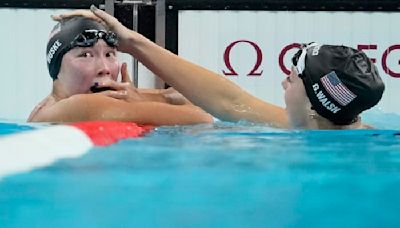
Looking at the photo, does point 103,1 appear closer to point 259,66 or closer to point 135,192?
point 259,66

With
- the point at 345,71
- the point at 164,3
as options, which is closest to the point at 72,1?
the point at 164,3

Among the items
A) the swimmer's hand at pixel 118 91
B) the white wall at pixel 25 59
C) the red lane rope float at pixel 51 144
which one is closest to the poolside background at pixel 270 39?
the white wall at pixel 25 59

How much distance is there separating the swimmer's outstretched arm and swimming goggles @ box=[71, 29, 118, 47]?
71 millimetres

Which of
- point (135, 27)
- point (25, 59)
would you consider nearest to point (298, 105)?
point (135, 27)

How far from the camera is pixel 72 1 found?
16.9ft

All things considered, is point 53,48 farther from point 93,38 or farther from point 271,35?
point 271,35

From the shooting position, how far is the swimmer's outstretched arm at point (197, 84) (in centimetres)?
316

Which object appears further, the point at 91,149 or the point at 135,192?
the point at 91,149

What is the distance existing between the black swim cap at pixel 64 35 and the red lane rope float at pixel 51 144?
→ 39.8 inches

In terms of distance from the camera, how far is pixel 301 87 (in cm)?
290

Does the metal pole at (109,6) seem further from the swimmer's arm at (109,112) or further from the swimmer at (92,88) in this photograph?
the swimmer's arm at (109,112)

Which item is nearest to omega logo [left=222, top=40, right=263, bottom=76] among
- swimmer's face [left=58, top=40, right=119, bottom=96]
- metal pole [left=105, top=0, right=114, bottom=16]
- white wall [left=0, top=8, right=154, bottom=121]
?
white wall [left=0, top=8, right=154, bottom=121]

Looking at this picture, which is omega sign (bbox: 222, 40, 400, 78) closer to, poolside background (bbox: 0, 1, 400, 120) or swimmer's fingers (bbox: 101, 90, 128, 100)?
poolside background (bbox: 0, 1, 400, 120)

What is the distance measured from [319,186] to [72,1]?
170 inches
